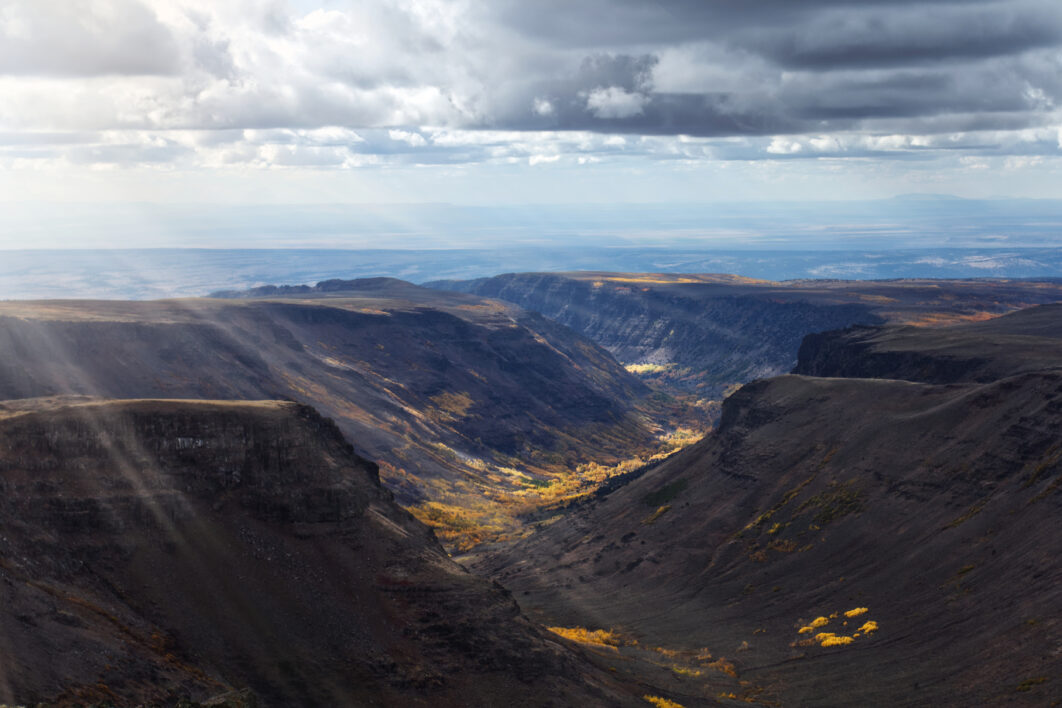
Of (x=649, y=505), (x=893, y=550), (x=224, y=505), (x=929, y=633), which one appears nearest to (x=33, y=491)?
(x=224, y=505)

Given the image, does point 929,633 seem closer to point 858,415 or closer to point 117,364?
point 858,415

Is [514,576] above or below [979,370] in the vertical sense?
below

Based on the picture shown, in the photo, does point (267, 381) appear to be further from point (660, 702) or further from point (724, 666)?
point (660, 702)

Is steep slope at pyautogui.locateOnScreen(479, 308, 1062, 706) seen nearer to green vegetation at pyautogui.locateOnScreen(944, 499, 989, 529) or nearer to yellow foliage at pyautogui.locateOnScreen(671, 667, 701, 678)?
green vegetation at pyautogui.locateOnScreen(944, 499, 989, 529)

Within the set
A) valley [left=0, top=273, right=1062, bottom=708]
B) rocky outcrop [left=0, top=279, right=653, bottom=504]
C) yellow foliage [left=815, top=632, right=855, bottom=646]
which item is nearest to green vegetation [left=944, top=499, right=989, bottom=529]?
valley [left=0, top=273, right=1062, bottom=708]

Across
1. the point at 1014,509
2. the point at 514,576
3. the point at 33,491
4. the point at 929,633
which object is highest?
the point at 33,491

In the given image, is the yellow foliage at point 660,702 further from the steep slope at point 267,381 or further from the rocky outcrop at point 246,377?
the rocky outcrop at point 246,377
